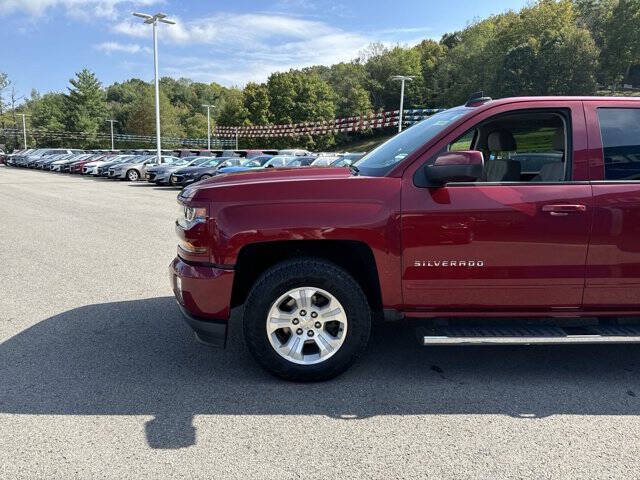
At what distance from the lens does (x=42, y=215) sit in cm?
1212

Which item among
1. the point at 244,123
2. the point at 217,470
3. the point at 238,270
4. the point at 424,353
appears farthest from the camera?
the point at 244,123

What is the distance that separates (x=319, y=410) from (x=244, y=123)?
81.2 metres

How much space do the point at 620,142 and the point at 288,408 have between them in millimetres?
2931

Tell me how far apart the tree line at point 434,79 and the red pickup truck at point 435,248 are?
60.8 metres

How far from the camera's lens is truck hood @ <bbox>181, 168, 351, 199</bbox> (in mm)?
3416

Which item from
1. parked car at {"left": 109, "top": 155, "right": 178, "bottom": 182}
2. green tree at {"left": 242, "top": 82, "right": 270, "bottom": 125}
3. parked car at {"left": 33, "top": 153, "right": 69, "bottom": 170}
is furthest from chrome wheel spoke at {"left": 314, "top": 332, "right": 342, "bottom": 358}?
green tree at {"left": 242, "top": 82, "right": 270, "bottom": 125}

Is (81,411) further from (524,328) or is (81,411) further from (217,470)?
(524,328)

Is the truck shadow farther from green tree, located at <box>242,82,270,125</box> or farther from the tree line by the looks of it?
green tree, located at <box>242,82,270,125</box>

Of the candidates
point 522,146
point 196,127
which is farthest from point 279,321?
Result: point 196,127

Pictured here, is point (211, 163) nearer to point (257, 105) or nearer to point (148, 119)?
point (257, 105)

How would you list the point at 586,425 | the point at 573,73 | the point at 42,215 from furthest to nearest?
the point at 573,73
the point at 42,215
the point at 586,425

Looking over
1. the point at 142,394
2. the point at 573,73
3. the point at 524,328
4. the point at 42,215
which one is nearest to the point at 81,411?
the point at 142,394

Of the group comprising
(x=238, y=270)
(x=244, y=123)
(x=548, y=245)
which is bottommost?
(x=238, y=270)

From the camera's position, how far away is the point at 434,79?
8806cm
